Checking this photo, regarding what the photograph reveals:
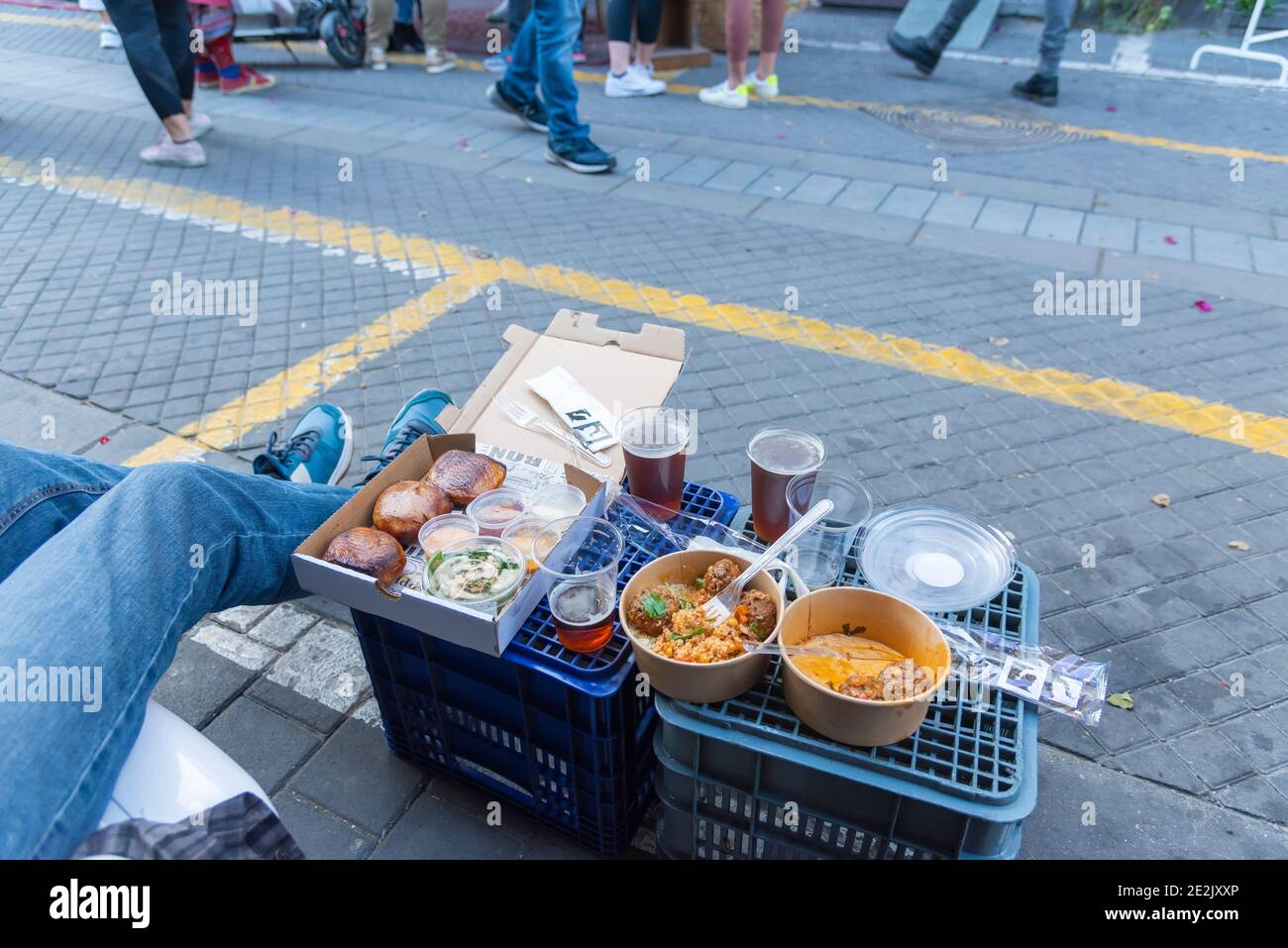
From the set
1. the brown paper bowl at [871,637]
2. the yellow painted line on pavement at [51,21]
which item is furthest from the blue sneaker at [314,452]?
the yellow painted line on pavement at [51,21]

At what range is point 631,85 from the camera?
7.36m

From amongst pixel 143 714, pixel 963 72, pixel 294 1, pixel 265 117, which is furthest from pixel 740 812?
pixel 294 1

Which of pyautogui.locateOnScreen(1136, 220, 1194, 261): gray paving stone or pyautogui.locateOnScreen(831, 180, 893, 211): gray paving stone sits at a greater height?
pyautogui.locateOnScreen(831, 180, 893, 211): gray paving stone

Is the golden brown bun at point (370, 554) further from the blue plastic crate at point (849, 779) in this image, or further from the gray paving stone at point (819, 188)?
the gray paving stone at point (819, 188)

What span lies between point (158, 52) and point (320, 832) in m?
5.64

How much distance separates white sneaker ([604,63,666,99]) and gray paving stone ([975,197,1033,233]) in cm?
343

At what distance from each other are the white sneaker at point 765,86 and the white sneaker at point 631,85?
82cm

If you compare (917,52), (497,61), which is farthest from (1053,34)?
(497,61)

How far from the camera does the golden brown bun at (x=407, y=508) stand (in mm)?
1789

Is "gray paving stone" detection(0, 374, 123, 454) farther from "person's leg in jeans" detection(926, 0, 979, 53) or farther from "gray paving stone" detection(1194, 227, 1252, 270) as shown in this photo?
"person's leg in jeans" detection(926, 0, 979, 53)

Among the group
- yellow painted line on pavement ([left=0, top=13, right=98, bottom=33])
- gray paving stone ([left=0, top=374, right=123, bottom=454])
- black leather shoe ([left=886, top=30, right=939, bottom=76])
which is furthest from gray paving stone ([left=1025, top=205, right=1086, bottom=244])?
yellow painted line on pavement ([left=0, top=13, right=98, bottom=33])

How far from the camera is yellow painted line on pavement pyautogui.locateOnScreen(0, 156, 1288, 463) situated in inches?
132

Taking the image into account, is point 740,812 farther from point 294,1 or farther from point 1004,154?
point 294,1
